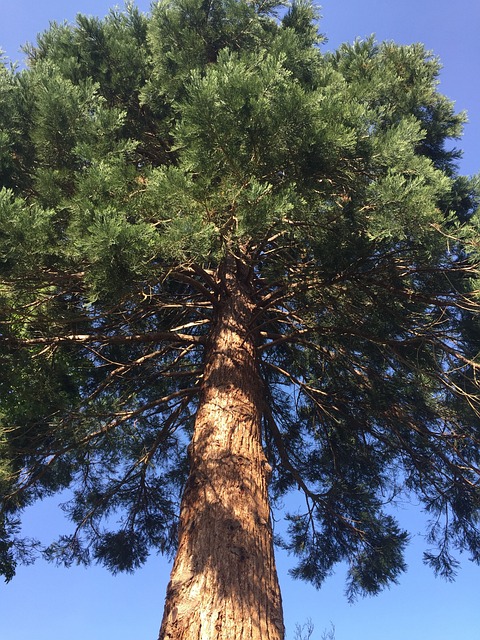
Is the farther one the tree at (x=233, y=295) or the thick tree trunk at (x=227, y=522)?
the tree at (x=233, y=295)

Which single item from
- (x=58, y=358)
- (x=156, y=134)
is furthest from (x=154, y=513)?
(x=156, y=134)

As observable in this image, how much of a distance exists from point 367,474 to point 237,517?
3.57 metres

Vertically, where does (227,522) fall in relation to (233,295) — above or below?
below

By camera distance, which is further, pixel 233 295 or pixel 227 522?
pixel 233 295

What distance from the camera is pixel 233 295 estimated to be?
6070 mm

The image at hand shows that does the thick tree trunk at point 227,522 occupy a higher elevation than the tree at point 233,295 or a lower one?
lower

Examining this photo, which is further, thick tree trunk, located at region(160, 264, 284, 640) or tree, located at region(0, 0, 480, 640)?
tree, located at region(0, 0, 480, 640)

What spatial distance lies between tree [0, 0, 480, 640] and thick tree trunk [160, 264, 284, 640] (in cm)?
2

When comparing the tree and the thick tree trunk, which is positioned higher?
the tree

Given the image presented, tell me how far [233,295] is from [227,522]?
276cm

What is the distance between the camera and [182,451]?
304 inches

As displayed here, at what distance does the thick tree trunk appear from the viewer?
3.30 m

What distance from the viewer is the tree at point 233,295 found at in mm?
4320

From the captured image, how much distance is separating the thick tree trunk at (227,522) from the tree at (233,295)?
2cm
